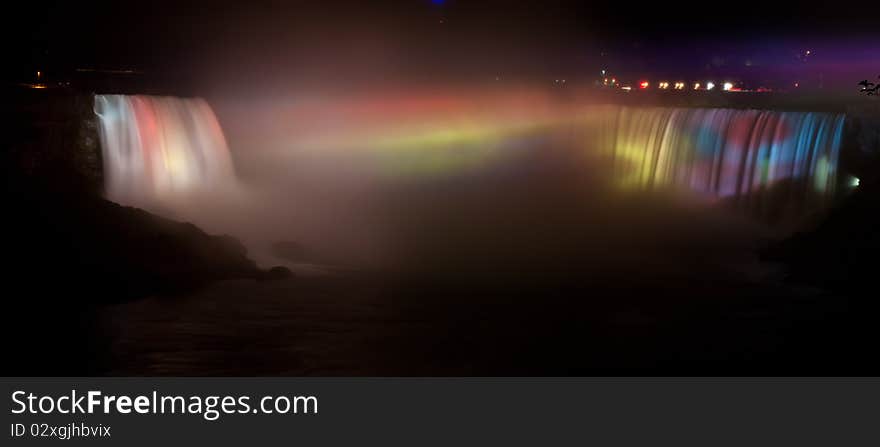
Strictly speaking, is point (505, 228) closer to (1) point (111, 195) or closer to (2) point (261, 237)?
(2) point (261, 237)

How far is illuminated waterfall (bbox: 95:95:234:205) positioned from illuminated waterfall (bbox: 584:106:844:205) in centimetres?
1454

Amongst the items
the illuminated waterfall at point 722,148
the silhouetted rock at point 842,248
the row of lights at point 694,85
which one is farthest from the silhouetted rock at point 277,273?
the row of lights at point 694,85

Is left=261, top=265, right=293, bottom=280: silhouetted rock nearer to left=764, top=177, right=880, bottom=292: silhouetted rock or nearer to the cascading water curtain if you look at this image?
left=764, top=177, right=880, bottom=292: silhouetted rock

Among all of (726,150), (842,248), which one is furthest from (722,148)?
(842,248)

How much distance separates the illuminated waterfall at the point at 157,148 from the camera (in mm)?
21828

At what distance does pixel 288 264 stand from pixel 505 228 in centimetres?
964

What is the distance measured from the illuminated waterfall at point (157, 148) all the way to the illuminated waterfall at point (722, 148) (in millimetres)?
14538

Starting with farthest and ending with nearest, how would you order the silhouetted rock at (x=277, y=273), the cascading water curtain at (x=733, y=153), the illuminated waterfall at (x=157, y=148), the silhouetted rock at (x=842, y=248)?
the cascading water curtain at (x=733, y=153) < the illuminated waterfall at (x=157, y=148) < the silhouetted rock at (x=277, y=273) < the silhouetted rock at (x=842, y=248)

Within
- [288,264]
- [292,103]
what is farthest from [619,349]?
[292,103]

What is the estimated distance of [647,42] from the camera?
54.0m

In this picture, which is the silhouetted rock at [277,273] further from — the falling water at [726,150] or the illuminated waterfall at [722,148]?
the illuminated waterfall at [722,148]

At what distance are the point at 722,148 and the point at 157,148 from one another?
54.8 ft

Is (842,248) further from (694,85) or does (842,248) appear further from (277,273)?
(694,85)

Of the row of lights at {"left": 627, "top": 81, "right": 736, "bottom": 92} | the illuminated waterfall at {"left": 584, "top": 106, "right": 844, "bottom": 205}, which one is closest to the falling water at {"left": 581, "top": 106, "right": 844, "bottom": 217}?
the illuminated waterfall at {"left": 584, "top": 106, "right": 844, "bottom": 205}
